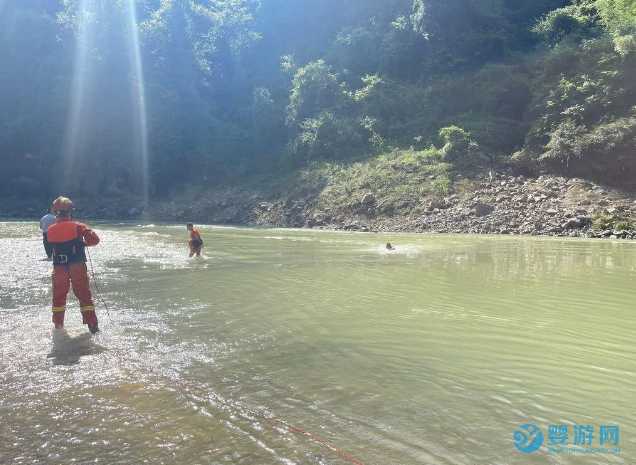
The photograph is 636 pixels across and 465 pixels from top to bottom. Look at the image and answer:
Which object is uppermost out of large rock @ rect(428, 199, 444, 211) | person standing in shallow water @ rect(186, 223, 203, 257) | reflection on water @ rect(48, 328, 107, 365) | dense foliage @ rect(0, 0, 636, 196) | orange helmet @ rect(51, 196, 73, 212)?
dense foliage @ rect(0, 0, 636, 196)

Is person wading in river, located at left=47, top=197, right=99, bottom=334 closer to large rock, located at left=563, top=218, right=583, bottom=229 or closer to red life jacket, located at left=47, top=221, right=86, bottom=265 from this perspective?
red life jacket, located at left=47, top=221, right=86, bottom=265

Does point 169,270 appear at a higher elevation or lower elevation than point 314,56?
lower

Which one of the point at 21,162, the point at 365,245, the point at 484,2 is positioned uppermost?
the point at 484,2

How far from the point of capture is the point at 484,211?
24.7 meters

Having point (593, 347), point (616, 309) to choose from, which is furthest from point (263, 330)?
point (616, 309)

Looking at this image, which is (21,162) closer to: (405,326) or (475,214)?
(475,214)

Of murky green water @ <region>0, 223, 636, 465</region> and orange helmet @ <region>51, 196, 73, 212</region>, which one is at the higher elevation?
orange helmet @ <region>51, 196, 73, 212</region>

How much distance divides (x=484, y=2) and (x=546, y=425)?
178 feet

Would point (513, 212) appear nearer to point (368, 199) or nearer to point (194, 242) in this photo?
point (368, 199)

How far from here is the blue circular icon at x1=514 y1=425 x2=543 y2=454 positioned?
3.08 metres

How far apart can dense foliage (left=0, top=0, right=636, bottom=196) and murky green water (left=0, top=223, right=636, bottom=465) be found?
26.6m

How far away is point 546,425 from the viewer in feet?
11.1

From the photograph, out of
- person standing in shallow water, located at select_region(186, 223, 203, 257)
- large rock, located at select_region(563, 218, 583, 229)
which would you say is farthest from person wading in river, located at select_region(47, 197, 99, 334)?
large rock, located at select_region(563, 218, 583, 229)

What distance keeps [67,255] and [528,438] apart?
588 centimetres
